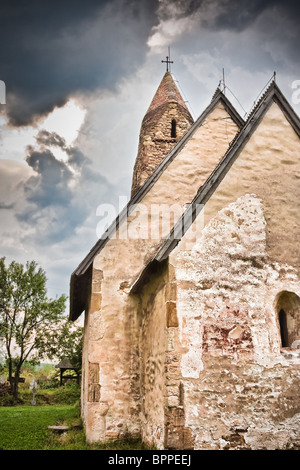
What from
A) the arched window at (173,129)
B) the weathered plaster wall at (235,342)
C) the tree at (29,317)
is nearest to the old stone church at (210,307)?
the weathered plaster wall at (235,342)

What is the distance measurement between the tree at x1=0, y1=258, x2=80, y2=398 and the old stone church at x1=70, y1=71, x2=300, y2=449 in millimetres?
17637

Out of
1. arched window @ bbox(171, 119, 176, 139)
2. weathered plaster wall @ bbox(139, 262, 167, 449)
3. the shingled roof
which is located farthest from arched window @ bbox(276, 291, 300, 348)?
arched window @ bbox(171, 119, 176, 139)

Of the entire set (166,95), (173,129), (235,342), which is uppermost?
(166,95)

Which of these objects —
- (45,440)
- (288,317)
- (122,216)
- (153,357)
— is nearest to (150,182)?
(122,216)

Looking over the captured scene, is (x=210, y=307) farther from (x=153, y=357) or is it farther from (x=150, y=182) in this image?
(x=150, y=182)

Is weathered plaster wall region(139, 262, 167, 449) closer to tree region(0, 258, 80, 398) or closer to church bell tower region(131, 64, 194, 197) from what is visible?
church bell tower region(131, 64, 194, 197)

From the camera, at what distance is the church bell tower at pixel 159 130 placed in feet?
42.7

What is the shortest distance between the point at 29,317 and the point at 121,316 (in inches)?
750

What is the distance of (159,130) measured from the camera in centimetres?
1371

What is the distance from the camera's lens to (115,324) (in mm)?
8375

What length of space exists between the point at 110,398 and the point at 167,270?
3.51 meters

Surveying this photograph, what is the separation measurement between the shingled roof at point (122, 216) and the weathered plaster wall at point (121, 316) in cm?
15

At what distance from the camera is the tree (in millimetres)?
24781

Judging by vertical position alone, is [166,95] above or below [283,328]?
above
